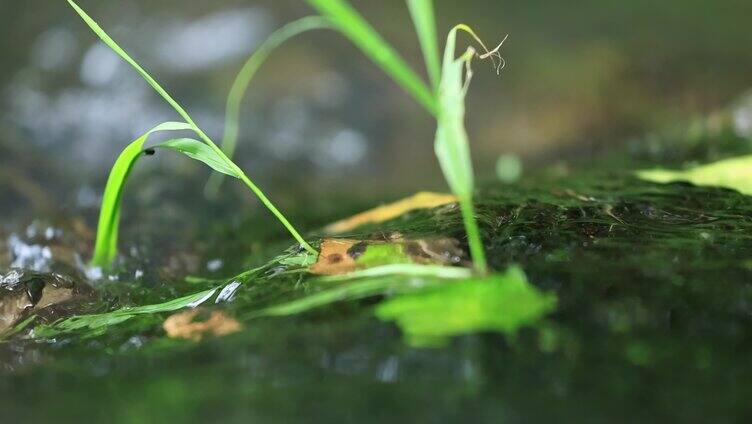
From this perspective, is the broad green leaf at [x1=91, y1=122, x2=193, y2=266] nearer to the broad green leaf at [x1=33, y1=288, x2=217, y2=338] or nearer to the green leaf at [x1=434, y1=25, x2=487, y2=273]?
the broad green leaf at [x1=33, y1=288, x2=217, y2=338]

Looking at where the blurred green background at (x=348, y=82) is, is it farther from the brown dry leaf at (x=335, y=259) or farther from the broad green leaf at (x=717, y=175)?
the brown dry leaf at (x=335, y=259)

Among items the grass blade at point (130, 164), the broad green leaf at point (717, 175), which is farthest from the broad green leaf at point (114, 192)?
the broad green leaf at point (717, 175)

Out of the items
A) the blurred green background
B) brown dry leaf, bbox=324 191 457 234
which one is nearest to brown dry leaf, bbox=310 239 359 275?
brown dry leaf, bbox=324 191 457 234

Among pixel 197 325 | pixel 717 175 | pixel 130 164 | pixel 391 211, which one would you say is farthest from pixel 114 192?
pixel 717 175

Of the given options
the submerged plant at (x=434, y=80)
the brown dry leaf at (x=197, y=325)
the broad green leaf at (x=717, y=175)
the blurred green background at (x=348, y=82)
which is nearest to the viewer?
the submerged plant at (x=434, y=80)

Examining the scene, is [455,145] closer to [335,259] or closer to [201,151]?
[335,259]

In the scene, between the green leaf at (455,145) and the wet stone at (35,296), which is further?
the wet stone at (35,296)
